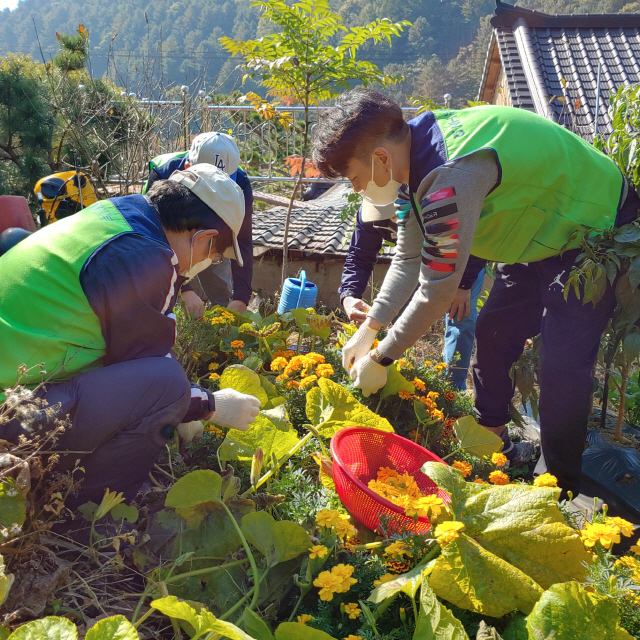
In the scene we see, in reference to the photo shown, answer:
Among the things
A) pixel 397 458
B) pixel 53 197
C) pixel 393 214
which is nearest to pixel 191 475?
pixel 397 458

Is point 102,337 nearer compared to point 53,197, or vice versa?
point 102,337

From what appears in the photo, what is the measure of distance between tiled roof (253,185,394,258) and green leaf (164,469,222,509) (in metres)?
3.57

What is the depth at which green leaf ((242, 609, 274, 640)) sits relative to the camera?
1106mm

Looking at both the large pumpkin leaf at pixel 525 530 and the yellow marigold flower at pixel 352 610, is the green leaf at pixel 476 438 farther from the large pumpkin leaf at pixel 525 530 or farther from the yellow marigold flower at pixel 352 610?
the yellow marigold flower at pixel 352 610

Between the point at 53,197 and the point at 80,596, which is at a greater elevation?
the point at 53,197

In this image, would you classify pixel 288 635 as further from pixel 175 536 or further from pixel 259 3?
pixel 259 3

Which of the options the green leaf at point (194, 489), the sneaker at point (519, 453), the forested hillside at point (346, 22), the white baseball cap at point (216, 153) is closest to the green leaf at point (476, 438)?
the sneaker at point (519, 453)

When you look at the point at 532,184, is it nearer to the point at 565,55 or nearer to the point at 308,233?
the point at 308,233

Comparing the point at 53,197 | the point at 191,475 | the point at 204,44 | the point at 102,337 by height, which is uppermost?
the point at 204,44

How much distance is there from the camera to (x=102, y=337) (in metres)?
1.54

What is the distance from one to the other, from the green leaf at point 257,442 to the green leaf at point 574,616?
0.91 meters

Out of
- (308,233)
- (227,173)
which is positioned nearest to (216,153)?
(227,173)

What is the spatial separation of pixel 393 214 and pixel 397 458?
4.50ft

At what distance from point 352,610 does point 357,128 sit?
4.46ft
